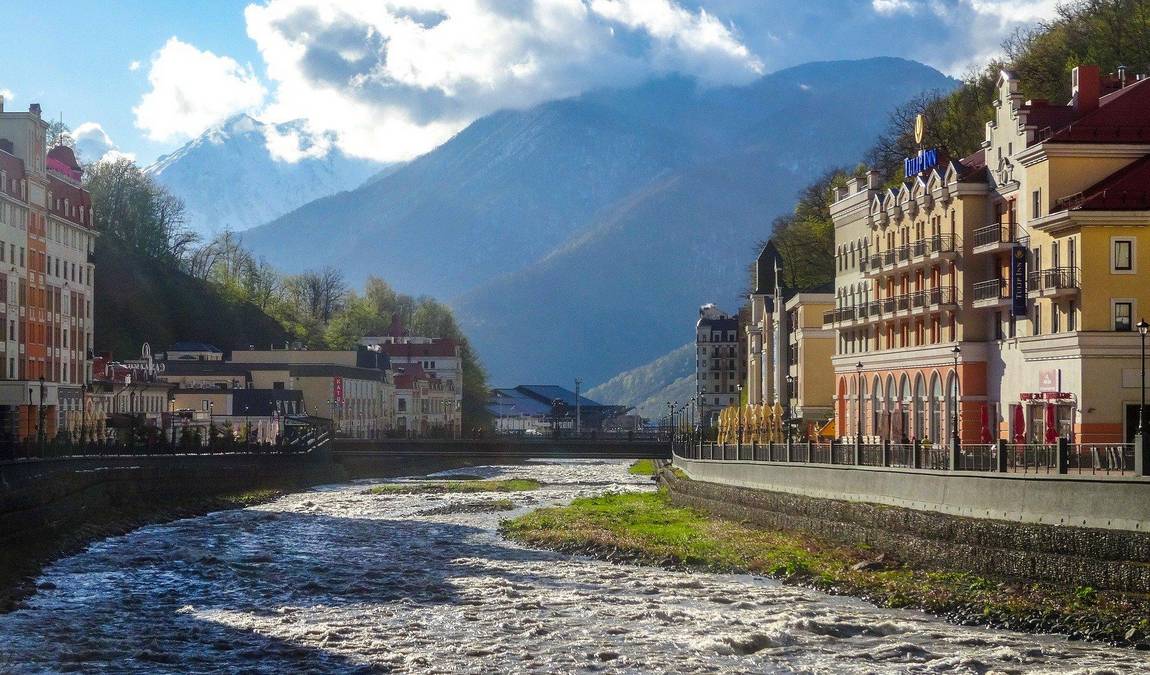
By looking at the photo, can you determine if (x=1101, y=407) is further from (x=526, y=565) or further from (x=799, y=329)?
(x=799, y=329)

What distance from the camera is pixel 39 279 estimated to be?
11794 cm

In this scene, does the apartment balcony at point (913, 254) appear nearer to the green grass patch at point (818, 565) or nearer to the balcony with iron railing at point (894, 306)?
the balcony with iron railing at point (894, 306)

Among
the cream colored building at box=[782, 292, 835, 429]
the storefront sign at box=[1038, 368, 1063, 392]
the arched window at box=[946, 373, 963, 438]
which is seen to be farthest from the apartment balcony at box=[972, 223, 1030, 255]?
the cream colored building at box=[782, 292, 835, 429]

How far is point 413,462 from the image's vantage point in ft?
568

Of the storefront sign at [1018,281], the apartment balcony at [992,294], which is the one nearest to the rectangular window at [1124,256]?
the storefront sign at [1018,281]

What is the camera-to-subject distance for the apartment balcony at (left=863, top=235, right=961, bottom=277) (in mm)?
85625

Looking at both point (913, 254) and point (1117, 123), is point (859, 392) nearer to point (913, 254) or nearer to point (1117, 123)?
point (913, 254)

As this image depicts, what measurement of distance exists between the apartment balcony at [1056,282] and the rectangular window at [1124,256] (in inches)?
66.4

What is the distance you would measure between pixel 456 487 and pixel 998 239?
5490cm

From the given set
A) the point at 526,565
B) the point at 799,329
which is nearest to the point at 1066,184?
the point at 526,565

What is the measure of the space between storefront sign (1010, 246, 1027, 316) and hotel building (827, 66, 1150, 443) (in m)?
0.06

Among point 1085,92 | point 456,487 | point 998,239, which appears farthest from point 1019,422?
point 456,487

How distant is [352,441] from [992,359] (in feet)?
260

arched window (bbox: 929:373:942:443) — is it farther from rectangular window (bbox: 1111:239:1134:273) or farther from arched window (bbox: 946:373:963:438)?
rectangular window (bbox: 1111:239:1134:273)
